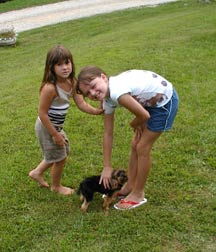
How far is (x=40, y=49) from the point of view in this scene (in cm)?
1263

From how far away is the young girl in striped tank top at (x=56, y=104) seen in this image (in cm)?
359

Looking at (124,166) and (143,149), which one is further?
(124,166)

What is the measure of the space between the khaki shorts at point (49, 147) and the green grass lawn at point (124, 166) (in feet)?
1.20

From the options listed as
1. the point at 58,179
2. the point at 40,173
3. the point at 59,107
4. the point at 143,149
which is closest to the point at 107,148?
the point at 143,149

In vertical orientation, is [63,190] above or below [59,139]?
below

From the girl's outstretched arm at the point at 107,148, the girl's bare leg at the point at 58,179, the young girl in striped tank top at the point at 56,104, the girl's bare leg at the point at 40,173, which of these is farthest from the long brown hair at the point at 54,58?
the girl's bare leg at the point at 40,173

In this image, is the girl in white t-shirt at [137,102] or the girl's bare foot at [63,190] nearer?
the girl in white t-shirt at [137,102]

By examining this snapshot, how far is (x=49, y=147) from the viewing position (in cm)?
394

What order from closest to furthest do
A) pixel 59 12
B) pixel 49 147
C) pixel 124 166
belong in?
pixel 49 147 → pixel 124 166 → pixel 59 12

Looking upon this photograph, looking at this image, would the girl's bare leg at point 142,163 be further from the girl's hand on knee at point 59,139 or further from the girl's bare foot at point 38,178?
the girl's bare foot at point 38,178

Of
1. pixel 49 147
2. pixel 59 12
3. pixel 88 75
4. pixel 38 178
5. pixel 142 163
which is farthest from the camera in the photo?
pixel 59 12

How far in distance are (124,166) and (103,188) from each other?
0.98 meters

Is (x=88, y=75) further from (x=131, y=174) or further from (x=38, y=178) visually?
(x=38, y=178)

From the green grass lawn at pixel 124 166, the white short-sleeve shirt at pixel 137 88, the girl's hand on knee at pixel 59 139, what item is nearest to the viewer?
the white short-sleeve shirt at pixel 137 88
